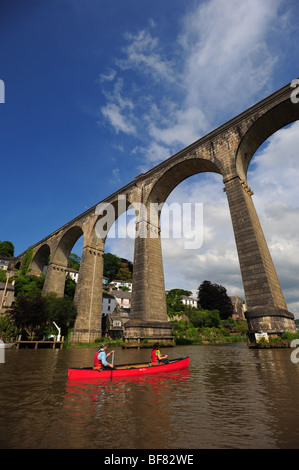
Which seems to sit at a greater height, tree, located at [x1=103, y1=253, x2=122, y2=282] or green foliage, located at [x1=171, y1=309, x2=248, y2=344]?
tree, located at [x1=103, y1=253, x2=122, y2=282]

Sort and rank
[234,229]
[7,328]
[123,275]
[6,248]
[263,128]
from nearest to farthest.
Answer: [234,229]
[263,128]
[7,328]
[6,248]
[123,275]

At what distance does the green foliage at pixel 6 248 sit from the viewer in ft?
217

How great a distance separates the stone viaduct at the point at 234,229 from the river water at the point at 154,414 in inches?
327

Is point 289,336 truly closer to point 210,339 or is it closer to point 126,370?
point 126,370

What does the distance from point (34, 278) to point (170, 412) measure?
4036 cm

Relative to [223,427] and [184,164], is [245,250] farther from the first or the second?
[223,427]

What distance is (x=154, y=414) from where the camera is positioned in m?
4.03

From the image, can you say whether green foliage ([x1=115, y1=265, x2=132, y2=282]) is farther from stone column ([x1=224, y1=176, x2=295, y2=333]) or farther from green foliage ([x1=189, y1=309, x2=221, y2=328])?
stone column ([x1=224, y1=176, x2=295, y2=333])

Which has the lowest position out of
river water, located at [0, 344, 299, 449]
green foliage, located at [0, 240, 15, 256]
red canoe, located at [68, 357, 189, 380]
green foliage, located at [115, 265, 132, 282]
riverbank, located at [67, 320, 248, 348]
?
river water, located at [0, 344, 299, 449]

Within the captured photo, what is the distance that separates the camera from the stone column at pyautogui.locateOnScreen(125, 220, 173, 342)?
65.8 feet

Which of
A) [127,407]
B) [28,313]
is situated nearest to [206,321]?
[28,313]

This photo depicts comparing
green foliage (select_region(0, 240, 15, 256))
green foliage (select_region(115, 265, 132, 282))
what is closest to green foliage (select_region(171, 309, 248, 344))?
green foliage (select_region(115, 265, 132, 282))

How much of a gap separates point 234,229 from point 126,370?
40.0 ft

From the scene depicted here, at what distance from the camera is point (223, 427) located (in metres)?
3.40
